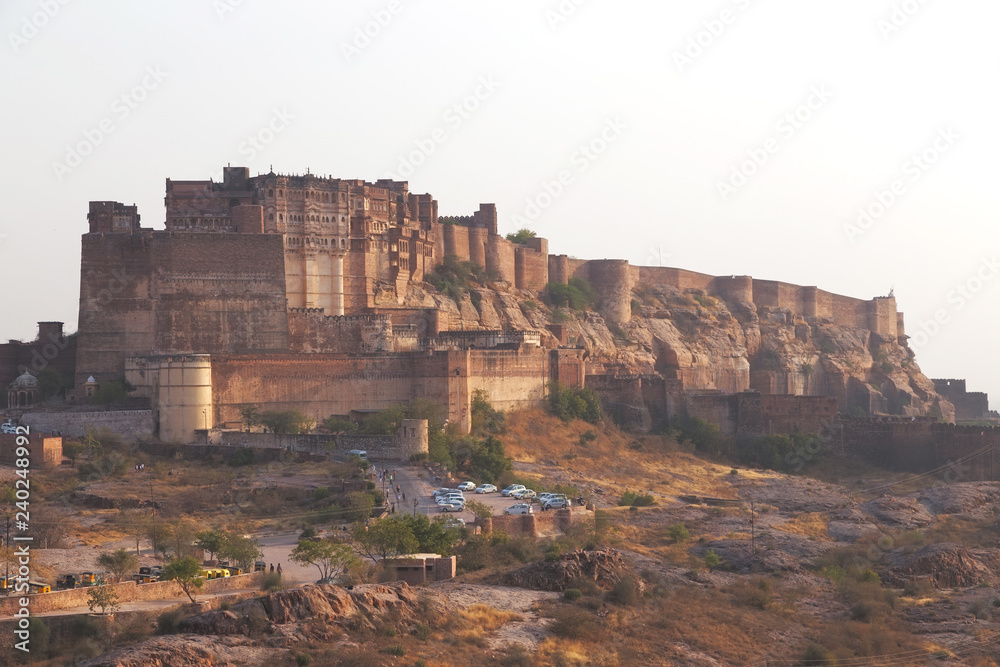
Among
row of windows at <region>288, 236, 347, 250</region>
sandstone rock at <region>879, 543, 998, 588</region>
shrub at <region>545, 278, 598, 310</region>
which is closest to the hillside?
shrub at <region>545, 278, 598, 310</region>

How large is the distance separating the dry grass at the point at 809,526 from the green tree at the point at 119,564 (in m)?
23.1

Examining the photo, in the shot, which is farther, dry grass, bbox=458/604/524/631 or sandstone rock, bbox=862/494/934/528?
sandstone rock, bbox=862/494/934/528

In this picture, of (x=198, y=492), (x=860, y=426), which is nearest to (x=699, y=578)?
(x=198, y=492)

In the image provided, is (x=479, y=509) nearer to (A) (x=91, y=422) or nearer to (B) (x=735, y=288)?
(A) (x=91, y=422)

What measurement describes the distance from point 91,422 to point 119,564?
19.8m

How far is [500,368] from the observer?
60812 mm

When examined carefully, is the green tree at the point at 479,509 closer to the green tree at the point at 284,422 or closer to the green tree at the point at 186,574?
the green tree at the point at 186,574

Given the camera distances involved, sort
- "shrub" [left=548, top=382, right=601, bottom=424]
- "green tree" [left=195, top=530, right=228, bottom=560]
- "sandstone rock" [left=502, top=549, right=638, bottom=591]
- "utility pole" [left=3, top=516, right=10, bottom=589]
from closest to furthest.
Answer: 1. "utility pole" [left=3, top=516, right=10, bottom=589]
2. "green tree" [left=195, top=530, right=228, bottom=560]
3. "sandstone rock" [left=502, top=549, right=638, bottom=591]
4. "shrub" [left=548, top=382, right=601, bottom=424]

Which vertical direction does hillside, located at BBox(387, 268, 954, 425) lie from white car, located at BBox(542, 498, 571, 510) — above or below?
above

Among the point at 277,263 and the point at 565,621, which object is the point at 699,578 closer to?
the point at 565,621

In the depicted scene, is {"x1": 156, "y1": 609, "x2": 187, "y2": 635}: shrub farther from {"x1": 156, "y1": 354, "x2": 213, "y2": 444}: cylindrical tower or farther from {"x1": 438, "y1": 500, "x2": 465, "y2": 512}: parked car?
{"x1": 156, "y1": 354, "x2": 213, "y2": 444}: cylindrical tower

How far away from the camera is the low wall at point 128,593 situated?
87.0ft

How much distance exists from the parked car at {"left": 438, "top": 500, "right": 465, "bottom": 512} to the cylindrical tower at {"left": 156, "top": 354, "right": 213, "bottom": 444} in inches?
556

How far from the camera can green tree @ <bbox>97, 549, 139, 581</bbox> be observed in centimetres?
3142
